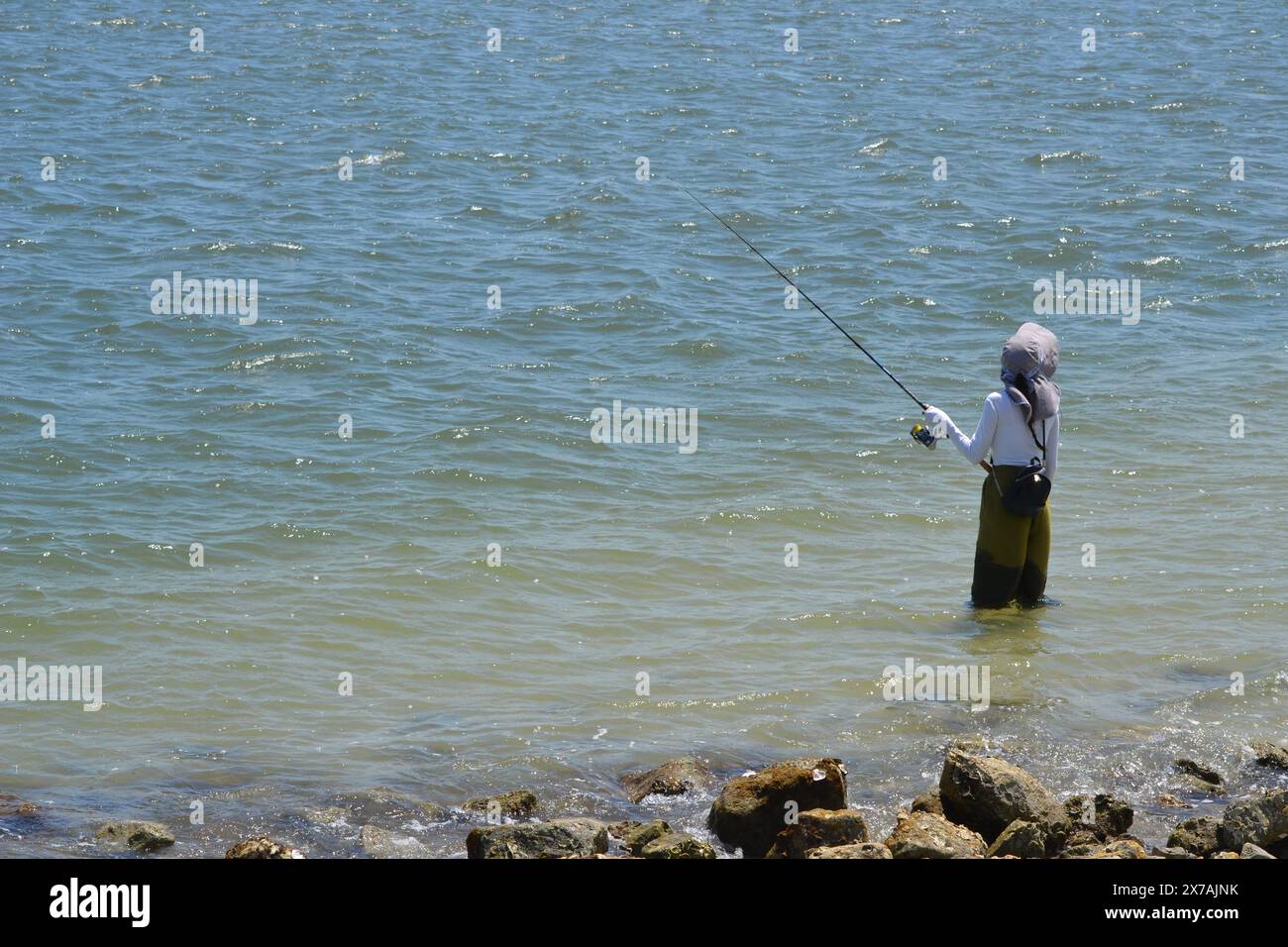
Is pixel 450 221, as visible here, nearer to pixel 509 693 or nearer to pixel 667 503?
pixel 667 503

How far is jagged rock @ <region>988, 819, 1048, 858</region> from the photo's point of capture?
19.2 ft

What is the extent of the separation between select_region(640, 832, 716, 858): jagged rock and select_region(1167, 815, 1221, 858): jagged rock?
1807mm

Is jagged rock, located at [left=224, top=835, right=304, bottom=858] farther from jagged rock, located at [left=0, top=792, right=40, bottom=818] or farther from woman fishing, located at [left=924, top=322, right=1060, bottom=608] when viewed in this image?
woman fishing, located at [left=924, top=322, right=1060, bottom=608]

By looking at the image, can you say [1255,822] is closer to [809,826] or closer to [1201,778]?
[1201,778]

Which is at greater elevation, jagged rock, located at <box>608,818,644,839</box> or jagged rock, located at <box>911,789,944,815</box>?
jagged rock, located at <box>911,789,944,815</box>

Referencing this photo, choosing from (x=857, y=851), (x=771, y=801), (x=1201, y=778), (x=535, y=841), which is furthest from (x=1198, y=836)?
(x=535, y=841)

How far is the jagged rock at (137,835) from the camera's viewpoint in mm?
6168

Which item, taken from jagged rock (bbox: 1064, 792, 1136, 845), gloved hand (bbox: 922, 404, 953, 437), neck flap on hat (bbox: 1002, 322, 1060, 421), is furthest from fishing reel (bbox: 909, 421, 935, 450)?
jagged rock (bbox: 1064, 792, 1136, 845)

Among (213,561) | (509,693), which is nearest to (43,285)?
(213,561)

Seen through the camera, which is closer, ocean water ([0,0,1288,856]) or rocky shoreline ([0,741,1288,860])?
rocky shoreline ([0,741,1288,860])

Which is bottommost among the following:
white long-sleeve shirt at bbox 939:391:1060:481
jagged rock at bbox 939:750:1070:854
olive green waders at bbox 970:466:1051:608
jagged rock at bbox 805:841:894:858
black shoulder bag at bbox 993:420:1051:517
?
jagged rock at bbox 805:841:894:858

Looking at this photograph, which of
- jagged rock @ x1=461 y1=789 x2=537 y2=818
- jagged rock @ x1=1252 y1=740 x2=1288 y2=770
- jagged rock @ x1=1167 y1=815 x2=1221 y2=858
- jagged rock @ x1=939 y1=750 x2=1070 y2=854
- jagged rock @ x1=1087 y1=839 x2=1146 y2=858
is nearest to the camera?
jagged rock @ x1=1087 y1=839 x2=1146 y2=858

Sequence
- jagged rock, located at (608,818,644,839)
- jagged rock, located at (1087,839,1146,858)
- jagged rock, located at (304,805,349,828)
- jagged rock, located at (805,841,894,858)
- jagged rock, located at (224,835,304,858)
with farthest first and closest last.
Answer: jagged rock, located at (304,805,349,828), jagged rock, located at (608,818,644,839), jagged rock, located at (224,835,304,858), jagged rock, located at (1087,839,1146,858), jagged rock, located at (805,841,894,858)

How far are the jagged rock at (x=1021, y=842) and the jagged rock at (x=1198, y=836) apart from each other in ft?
1.87
